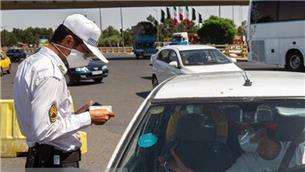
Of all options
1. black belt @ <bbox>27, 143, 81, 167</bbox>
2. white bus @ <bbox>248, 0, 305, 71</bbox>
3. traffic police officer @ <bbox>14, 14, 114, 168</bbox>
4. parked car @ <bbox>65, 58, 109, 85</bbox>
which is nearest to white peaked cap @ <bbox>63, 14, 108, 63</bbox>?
traffic police officer @ <bbox>14, 14, 114, 168</bbox>

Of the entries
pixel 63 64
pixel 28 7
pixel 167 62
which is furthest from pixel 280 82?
pixel 28 7

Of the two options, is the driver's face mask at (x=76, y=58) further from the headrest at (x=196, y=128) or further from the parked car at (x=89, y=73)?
the parked car at (x=89, y=73)

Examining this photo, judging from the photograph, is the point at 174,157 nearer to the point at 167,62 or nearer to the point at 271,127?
the point at 271,127

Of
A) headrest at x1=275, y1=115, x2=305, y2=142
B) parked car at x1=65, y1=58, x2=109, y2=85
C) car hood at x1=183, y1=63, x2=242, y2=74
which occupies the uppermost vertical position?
headrest at x1=275, y1=115, x2=305, y2=142

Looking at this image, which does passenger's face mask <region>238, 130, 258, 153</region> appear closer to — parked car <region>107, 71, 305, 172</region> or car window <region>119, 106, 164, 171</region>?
parked car <region>107, 71, 305, 172</region>

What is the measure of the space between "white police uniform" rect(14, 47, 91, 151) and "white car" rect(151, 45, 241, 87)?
1134 cm

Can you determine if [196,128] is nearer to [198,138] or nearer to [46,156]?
[198,138]

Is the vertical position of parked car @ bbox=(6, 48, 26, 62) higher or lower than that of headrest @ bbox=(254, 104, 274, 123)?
lower

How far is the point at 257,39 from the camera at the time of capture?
24078 mm

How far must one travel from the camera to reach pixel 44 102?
3148mm

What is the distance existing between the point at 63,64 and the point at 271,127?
143 centimetres

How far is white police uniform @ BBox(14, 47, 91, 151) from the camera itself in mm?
3160

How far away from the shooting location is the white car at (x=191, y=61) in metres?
14.9

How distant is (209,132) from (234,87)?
1.16 feet
